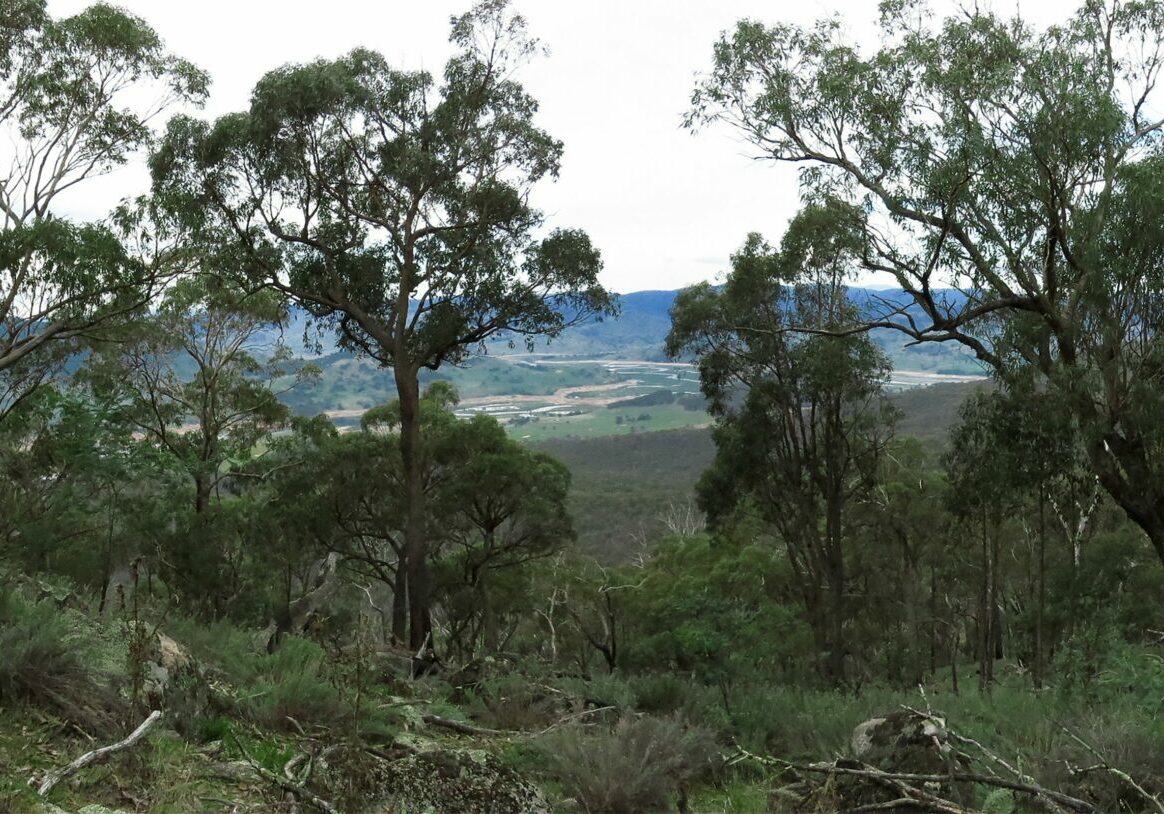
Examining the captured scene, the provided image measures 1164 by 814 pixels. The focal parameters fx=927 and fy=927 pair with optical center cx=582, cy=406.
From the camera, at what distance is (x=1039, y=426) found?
1288cm

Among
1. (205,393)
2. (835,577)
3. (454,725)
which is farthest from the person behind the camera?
(205,393)

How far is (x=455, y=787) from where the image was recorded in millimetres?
5148

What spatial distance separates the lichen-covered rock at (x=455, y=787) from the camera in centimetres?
487

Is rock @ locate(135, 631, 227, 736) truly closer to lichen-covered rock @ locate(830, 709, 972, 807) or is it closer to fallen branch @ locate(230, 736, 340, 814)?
fallen branch @ locate(230, 736, 340, 814)

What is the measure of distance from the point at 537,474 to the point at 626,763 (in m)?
18.0

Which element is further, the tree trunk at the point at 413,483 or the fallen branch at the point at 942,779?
the tree trunk at the point at 413,483

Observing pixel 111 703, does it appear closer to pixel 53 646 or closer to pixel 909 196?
pixel 53 646

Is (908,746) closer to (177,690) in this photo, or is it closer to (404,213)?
(177,690)

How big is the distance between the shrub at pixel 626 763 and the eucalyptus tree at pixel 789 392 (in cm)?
1416

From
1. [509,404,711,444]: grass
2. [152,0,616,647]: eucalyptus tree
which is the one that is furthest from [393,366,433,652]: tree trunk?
[509,404,711,444]: grass

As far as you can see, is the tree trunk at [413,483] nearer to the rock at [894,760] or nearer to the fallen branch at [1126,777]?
the rock at [894,760]

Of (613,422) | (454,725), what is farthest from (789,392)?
Result: (613,422)

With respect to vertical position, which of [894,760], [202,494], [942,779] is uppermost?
[942,779]

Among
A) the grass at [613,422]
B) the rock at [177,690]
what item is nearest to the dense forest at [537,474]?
the rock at [177,690]
